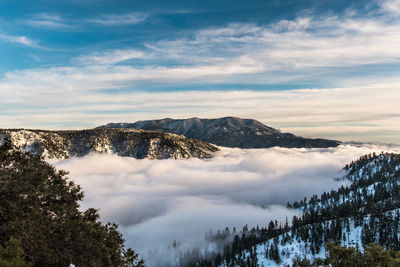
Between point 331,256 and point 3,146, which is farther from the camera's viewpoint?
point 3,146

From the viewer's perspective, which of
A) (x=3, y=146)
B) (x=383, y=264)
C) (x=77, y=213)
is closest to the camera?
(x=383, y=264)

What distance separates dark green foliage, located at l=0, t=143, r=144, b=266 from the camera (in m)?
27.4

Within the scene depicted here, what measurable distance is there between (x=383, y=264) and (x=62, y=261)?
36165 mm

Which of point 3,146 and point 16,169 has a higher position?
point 3,146

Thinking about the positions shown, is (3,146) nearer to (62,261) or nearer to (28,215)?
(28,215)

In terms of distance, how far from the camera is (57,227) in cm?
3309

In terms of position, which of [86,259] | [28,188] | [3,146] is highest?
[3,146]

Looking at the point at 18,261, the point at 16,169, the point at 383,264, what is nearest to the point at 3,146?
the point at 16,169

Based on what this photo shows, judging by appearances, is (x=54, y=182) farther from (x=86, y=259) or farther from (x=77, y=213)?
(x=86, y=259)

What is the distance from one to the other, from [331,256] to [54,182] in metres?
39.1

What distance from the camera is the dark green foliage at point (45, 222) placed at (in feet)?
89.9

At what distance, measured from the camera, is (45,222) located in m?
31.3

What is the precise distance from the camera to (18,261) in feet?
64.6

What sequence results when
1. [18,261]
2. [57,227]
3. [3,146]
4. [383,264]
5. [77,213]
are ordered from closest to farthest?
[18,261] < [383,264] < [57,227] < [3,146] < [77,213]
